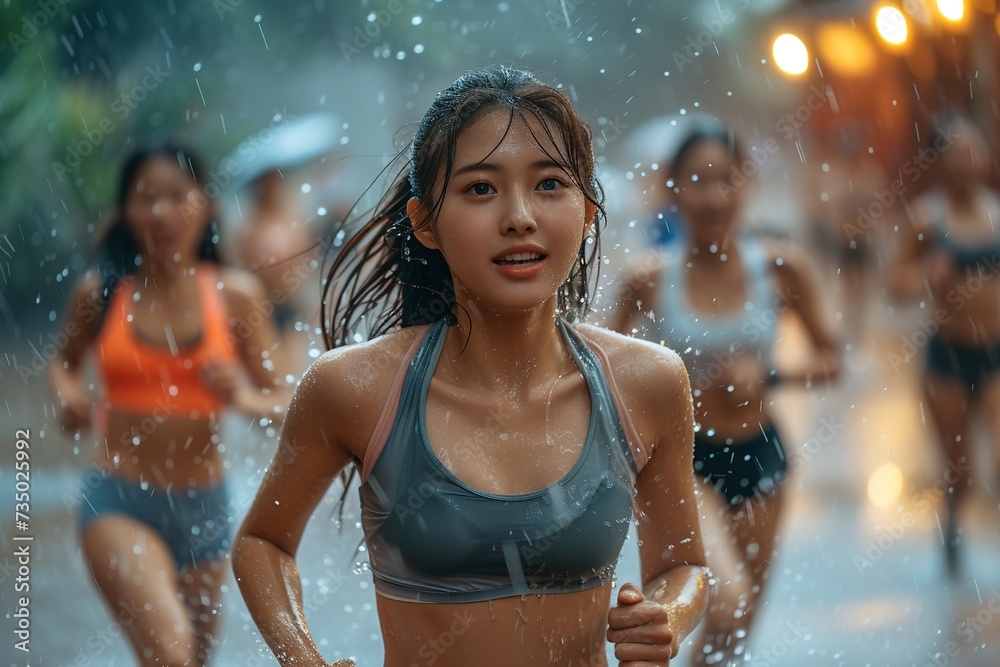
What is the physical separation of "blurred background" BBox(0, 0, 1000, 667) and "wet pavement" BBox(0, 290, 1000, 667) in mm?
16

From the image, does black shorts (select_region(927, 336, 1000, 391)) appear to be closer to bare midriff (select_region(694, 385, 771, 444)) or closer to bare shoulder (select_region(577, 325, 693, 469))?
bare midriff (select_region(694, 385, 771, 444))

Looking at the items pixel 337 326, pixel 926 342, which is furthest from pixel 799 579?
pixel 337 326

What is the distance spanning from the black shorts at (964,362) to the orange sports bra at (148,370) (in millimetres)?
3153

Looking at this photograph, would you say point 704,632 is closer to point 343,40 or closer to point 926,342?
point 926,342

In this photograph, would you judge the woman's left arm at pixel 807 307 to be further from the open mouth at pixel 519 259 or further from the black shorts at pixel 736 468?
the open mouth at pixel 519 259

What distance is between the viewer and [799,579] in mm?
5328

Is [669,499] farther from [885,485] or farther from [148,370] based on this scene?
[885,485]

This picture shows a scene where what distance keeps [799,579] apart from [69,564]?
9.85ft

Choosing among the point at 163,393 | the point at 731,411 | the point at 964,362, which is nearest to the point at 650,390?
the point at 731,411

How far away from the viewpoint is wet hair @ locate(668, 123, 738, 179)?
152 inches

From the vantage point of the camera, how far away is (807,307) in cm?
408

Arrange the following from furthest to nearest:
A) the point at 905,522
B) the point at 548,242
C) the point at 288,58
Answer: the point at 288,58, the point at 905,522, the point at 548,242

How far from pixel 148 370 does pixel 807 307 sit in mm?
2084

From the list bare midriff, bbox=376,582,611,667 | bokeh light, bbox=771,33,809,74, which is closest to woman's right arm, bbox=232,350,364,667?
bare midriff, bbox=376,582,611,667
